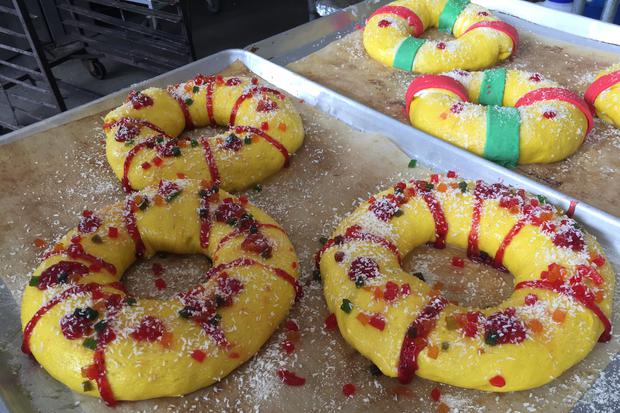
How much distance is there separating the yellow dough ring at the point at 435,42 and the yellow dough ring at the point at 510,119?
434mm

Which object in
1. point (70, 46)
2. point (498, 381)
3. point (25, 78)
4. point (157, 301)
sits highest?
A: point (157, 301)

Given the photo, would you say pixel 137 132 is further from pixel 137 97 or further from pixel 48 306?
pixel 48 306

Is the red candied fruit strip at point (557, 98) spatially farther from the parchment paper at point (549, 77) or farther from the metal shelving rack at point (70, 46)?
the metal shelving rack at point (70, 46)

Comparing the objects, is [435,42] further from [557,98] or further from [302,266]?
[302,266]

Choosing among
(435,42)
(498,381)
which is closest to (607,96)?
(435,42)

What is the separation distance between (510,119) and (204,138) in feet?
5.32

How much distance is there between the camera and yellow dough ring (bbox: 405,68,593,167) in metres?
2.76

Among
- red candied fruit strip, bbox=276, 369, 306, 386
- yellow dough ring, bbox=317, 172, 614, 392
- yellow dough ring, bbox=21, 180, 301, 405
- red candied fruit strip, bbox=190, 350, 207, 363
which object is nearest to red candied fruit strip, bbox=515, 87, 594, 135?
yellow dough ring, bbox=317, 172, 614, 392

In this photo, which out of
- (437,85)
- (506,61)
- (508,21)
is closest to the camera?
(437,85)

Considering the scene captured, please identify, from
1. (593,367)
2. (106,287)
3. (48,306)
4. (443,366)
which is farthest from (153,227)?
(593,367)

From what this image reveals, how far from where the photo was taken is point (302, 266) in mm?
2355

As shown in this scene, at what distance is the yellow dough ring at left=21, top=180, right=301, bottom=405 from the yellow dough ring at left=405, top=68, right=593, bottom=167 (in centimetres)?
116

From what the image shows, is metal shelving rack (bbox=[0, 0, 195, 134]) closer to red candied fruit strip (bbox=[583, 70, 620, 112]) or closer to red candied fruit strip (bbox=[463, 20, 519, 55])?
red candied fruit strip (bbox=[463, 20, 519, 55])

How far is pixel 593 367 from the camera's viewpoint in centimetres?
192
